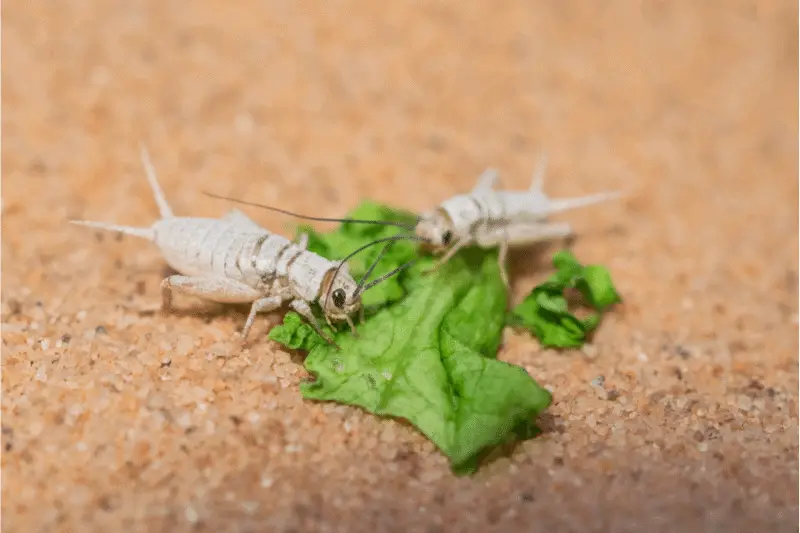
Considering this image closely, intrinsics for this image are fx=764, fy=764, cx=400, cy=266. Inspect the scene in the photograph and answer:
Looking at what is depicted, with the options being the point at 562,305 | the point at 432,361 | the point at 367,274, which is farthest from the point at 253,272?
the point at 562,305

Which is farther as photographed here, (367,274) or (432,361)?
(367,274)

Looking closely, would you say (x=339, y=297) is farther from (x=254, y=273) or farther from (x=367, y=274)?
(x=254, y=273)

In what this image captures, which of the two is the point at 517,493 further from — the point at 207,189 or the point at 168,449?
the point at 207,189

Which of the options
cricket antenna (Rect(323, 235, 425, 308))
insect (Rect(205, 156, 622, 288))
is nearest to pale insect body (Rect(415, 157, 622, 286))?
insect (Rect(205, 156, 622, 288))

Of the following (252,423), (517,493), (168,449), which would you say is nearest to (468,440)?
(517,493)

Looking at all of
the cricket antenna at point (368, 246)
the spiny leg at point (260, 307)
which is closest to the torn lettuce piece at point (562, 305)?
the cricket antenna at point (368, 246)

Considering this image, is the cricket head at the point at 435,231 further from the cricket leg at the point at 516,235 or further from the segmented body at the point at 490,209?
the cricket leg at the point at 516,235

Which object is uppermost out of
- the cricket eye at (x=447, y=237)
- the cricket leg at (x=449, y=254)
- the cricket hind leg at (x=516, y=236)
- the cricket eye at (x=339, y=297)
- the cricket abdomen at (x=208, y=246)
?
the cricket hind leg at (x=516, y=236)
